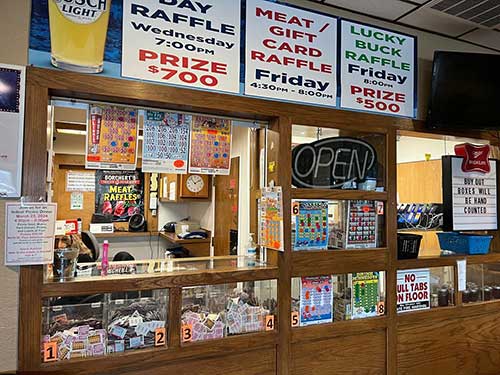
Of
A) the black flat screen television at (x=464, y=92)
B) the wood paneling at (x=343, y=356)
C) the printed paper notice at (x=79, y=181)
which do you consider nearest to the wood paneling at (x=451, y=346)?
the wood paneling at (x=343, y=356)

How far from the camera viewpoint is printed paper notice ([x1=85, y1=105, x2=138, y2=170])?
69.5 inches

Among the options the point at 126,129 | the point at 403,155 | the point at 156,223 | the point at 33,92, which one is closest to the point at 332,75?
the point at 126,129

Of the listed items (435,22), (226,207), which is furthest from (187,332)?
(435,22)

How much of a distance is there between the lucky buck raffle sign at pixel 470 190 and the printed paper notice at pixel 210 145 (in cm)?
170

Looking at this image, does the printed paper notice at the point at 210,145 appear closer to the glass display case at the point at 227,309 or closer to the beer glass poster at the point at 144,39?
the beer glass poster at the point at 144,39

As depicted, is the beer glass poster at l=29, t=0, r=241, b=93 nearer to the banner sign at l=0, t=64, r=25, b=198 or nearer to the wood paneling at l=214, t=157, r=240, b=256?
the banner sign at l=0, t=64, r=25, b=198

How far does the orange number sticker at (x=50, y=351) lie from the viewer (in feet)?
5.18

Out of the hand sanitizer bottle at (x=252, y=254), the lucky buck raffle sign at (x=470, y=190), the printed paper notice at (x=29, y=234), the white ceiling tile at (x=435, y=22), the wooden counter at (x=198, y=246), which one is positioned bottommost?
the wooden counter at (x=198, y=246)

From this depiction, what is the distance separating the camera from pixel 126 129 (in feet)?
6.03

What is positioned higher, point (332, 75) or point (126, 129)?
point (332, 75)

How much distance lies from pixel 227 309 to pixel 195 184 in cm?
239

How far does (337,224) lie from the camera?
227cm

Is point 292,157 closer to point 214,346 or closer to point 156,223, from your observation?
point 214,346

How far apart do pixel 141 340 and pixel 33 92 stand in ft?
4.05
